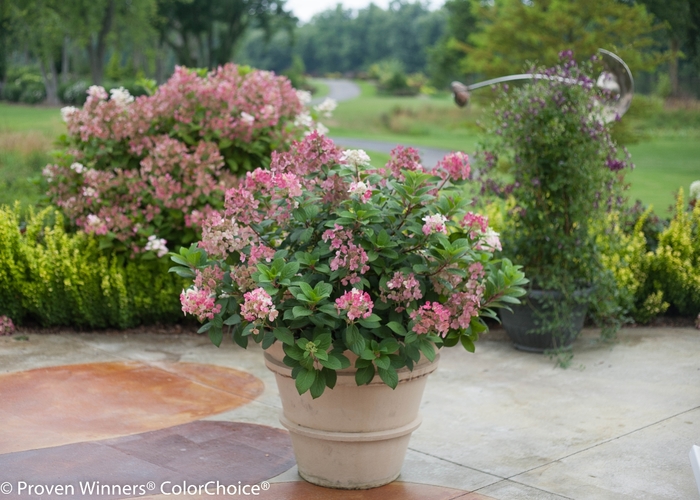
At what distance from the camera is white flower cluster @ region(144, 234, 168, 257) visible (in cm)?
545

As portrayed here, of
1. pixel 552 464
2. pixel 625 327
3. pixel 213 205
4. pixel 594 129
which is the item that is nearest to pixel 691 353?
pixel 625 327

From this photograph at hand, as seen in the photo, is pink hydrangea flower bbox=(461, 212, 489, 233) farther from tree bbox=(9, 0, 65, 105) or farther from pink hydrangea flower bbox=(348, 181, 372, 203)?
tree bbox=(9, 0, 65, 105)

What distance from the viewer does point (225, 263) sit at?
11.0 ft

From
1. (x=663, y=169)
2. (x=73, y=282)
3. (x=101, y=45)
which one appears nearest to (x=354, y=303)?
(x=73, y=282)

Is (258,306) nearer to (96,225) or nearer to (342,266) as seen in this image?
(342,266)

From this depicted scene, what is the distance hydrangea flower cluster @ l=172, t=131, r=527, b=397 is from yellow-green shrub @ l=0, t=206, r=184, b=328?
2434mm

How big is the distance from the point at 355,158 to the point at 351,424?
1111 millimetres

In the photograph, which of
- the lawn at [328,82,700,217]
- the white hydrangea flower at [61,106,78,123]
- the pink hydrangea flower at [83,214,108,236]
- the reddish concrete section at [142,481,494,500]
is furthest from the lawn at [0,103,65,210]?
the reddish concrete section at [142,481,494,500]

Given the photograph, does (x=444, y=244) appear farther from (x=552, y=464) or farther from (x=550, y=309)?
(x=550, y=309)

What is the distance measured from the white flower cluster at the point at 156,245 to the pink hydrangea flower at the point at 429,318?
113 inches

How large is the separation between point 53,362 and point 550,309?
10.9ft

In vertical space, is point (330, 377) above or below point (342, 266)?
below

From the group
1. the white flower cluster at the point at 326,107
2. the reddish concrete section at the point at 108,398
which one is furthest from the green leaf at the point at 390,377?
the white flower cluster at the point at 326,107

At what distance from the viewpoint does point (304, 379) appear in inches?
118
